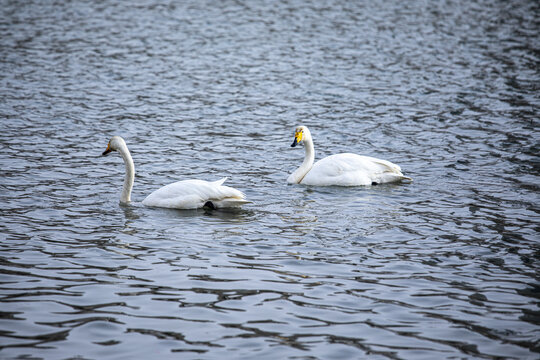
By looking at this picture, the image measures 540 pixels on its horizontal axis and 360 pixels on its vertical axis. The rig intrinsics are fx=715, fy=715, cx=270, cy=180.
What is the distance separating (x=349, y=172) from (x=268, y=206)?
2.26m

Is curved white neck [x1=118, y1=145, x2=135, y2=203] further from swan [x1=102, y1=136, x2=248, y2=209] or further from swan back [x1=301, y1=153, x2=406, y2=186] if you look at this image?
swan back [x1=301, y1=153, x2=406, y2=186]

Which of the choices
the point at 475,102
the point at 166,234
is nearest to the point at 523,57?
the point at 475,102

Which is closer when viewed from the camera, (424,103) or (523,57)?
(424,103)

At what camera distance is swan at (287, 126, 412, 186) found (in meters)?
14.0

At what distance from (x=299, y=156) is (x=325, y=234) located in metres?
6.14

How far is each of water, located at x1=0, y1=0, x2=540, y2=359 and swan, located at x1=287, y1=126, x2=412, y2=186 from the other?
36cm

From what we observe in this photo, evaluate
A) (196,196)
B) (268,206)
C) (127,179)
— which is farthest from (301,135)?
(127,179)

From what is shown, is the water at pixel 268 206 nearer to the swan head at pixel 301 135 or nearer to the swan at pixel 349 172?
the swan at pixel 349 172

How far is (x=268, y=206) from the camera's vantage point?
12562mm

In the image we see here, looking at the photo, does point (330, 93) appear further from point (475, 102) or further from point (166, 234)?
point (166, 234)

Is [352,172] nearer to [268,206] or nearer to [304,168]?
[304,168]

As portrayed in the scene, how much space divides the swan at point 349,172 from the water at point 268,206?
356 mm

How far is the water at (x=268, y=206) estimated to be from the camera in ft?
25.1

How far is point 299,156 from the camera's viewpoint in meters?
16.8
